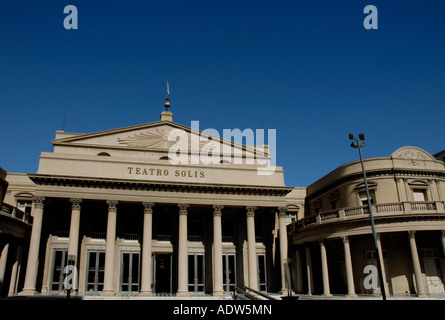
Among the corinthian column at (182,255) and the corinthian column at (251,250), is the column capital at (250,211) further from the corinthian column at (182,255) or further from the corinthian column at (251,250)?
the corinthian column at (182,255)

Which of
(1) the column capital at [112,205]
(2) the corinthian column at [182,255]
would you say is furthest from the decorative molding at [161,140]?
(2) the corinthian column at [182,255]

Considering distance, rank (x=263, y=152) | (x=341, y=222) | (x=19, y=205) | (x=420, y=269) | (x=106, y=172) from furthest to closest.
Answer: (x=263, y=152) → (x=19, y=205) → (x=106, y=172) → (x=341, y=222) → (x=420, y=269)

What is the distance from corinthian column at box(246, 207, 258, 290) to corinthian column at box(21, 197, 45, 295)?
15.3 metres

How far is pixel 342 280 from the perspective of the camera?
100 feet

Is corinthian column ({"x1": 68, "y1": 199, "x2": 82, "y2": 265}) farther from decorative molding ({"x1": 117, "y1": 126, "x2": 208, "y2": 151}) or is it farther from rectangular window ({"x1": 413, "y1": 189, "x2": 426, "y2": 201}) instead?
rectangular window ({"x1": 413, "y1": 189, "x2": 426, "y2": 201})

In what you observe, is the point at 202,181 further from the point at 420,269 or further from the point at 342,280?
the point at 420,269

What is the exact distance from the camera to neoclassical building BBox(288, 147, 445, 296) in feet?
85.2

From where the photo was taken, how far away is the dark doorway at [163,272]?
1199 inches

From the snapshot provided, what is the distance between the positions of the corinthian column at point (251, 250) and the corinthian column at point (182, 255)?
4.89 m

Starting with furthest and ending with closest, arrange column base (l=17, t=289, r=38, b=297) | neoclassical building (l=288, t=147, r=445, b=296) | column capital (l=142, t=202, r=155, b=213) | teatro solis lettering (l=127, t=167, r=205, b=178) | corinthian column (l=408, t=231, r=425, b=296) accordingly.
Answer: teatro solis lettering (l=127, t=167, r=205, b=178) < column capital (l=142, t=202, r=155, b=213) < neoclassical building (l=288, t=147, r=445, b=296) < column base (l=17, t=289, r=38, b=297) < corinthian column (l=408, t=231, r=425, b=296)

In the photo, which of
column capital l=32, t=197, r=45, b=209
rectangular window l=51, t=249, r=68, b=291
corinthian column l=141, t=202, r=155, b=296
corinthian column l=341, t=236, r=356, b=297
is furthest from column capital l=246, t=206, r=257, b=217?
column capital l=32, t=197, r=45, b=209

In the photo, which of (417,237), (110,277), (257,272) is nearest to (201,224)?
(257,272)

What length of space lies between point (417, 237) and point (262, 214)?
12333 millimetres

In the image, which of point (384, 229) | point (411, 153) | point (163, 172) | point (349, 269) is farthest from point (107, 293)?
point (411, 153)
